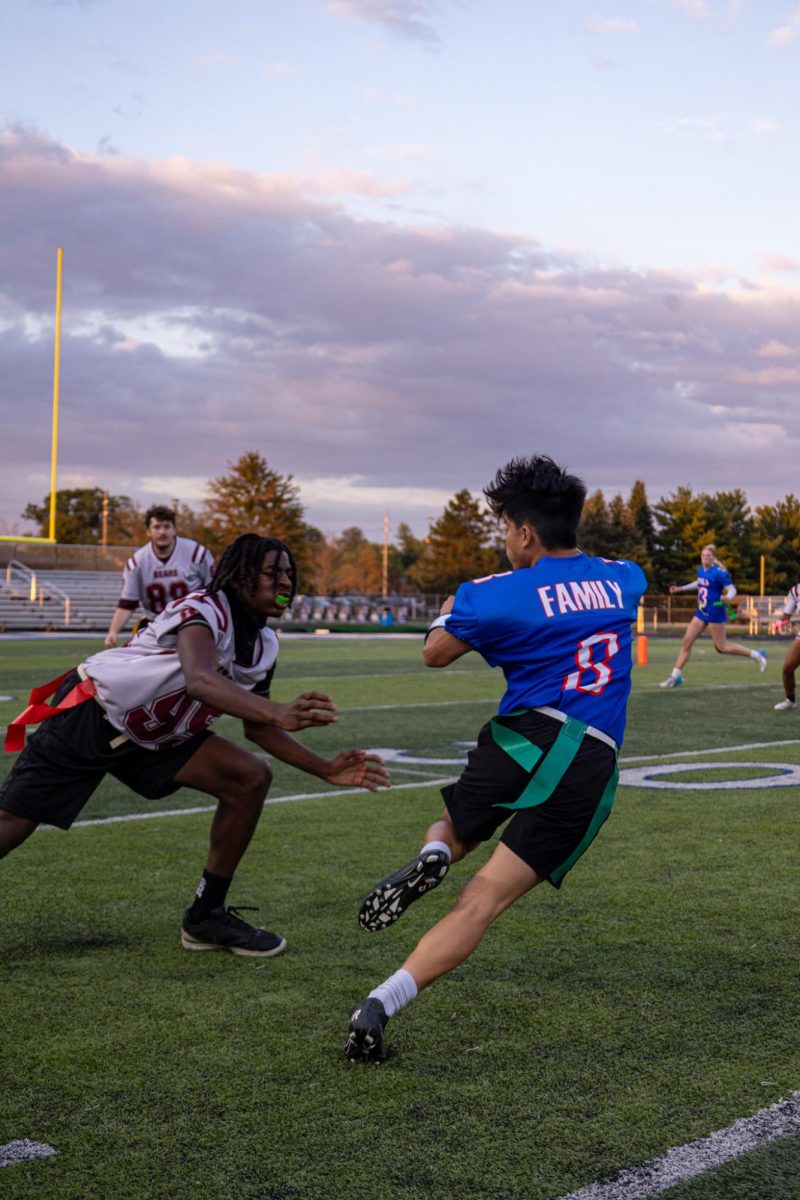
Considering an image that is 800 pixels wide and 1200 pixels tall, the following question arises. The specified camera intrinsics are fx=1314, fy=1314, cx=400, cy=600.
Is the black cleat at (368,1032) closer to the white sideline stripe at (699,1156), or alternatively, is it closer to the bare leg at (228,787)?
the white sideline stripe at (699,1156)

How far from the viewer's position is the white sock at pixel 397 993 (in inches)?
139

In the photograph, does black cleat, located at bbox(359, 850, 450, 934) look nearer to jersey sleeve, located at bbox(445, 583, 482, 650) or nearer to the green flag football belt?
the green flag football belt

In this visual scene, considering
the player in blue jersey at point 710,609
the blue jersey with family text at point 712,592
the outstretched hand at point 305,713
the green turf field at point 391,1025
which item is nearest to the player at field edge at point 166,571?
the green turf field at point 391,1025

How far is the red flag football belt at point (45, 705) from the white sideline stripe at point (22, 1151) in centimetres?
177

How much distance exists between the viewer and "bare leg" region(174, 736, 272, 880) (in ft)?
15.5

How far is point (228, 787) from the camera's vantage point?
476cm

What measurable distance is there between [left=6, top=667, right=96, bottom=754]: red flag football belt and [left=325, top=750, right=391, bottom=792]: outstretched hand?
0.99 metres

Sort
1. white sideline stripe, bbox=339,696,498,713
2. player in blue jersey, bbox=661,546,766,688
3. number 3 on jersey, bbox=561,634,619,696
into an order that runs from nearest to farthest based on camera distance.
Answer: number 3 on jersey, bbox=561,634,619,696
white sideline stripe, bbox=339,696,498,713
player in blue jersey, bbox=661,546,766,688

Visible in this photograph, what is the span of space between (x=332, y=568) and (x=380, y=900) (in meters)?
107

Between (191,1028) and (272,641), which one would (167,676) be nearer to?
(272,641)

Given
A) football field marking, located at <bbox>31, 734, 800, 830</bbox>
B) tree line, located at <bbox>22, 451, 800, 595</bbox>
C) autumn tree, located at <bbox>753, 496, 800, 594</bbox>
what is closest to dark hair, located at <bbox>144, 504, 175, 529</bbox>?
football field marking, located at <bbox>31, 734, 800, 830</bbox>

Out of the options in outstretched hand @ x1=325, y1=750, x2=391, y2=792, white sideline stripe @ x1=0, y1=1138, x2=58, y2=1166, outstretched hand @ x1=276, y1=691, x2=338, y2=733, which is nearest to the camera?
white sideline stripe @ x1=0, y1=1138, x2=58, y2=1166

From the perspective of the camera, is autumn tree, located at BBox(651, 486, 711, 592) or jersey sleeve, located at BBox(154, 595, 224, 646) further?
autumn tree, located at BBox(651, 486, 711, 592)

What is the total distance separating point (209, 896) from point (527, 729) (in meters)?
1.65
